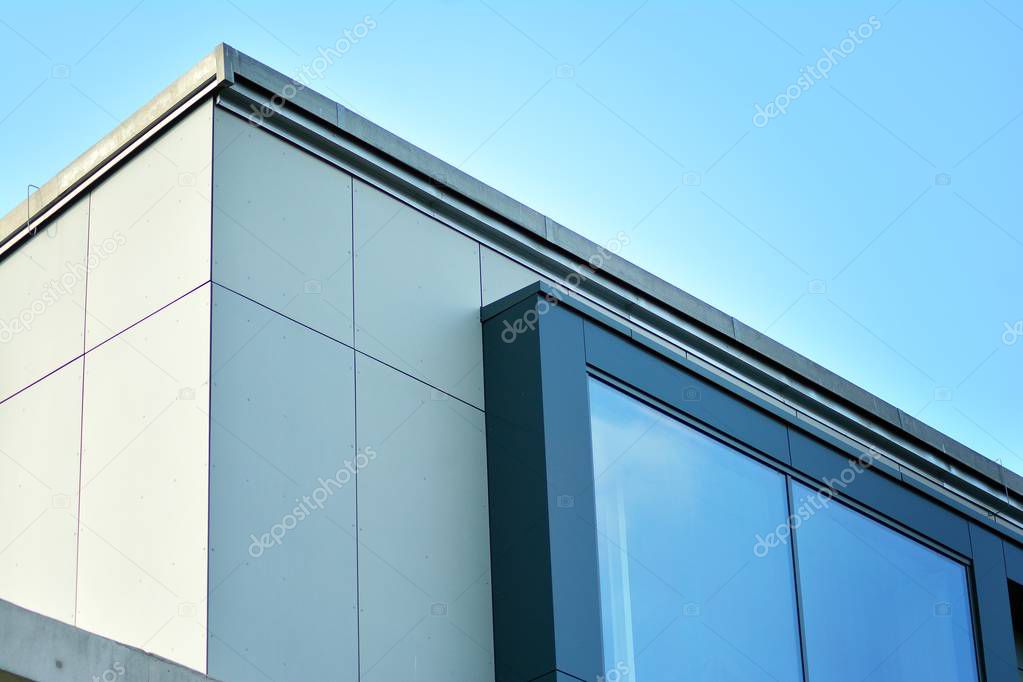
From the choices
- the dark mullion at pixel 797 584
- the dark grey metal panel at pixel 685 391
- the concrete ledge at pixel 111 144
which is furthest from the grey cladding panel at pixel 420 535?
the dark mullion at pixel 797 584

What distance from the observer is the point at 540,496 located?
31.8ft

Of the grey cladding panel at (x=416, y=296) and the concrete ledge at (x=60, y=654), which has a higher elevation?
the grey cladding panel at (x=416, y=296)

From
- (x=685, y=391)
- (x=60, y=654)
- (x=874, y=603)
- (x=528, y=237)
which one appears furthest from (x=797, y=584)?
(x=60, y=654)

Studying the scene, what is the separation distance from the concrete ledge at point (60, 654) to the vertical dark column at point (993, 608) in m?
8.66

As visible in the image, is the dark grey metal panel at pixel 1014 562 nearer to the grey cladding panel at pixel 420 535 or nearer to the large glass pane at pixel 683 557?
the large glass pane at pixel 683 557

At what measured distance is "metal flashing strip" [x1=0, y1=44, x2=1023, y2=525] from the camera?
998cm

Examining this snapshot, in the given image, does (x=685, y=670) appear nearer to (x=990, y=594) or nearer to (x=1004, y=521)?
(x=990, y=594)

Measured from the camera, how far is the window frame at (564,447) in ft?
30.9

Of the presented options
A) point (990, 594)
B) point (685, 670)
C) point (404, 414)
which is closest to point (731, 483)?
point (685, 670)

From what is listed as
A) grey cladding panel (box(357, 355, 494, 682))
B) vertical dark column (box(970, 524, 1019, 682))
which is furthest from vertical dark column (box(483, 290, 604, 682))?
vertical dark column (box(970, 524, 1019, 682))

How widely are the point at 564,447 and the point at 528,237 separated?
7.16ft

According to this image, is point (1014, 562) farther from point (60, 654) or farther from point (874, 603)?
point (60, 654)

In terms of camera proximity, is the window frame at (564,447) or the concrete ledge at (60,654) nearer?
the concrete ledge at (60,654)

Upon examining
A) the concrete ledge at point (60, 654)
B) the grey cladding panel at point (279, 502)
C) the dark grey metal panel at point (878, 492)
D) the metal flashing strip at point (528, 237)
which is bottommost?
the concrete ledge at point (60, 654)
